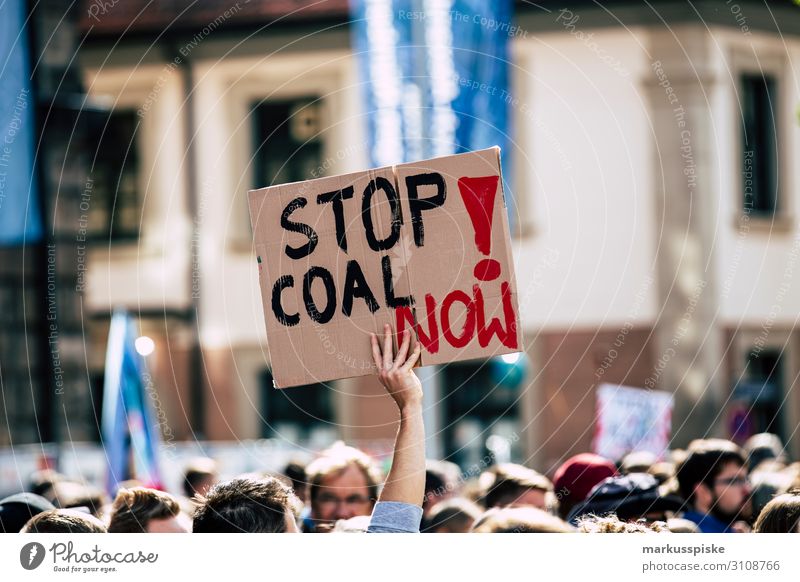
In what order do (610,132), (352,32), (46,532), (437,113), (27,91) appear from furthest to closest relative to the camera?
(352,32) < (610,132) < (437,113) < (27,91) < (46,532)

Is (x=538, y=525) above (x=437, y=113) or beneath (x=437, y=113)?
beneath

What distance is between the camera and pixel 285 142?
67.7 feet

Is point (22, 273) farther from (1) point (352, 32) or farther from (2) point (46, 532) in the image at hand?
(2) point (46, 532)

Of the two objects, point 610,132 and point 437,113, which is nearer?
point 437,113

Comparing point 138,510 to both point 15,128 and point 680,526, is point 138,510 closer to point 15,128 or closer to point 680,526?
point 680,526

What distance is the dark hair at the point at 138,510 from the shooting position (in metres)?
4.81

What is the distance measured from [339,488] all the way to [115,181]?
16.3 metres

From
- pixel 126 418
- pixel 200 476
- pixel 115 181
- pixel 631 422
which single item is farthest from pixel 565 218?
pixel 200 476

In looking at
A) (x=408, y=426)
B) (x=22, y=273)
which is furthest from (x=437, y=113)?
(x=408, y=426)

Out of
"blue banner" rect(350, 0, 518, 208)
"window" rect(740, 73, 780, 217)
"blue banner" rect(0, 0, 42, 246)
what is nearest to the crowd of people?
"blue banner" rect(0, 0, 42, 246)

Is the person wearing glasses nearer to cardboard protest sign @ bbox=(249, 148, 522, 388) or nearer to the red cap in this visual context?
cardboard protest sign @ bbox=(249, 148, 522, 388)

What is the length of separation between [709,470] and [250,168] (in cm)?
1528
